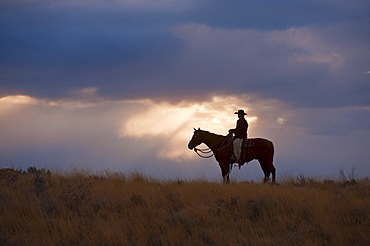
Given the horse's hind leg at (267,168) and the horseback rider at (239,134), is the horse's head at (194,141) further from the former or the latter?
the horse's hind leg at (267,168)

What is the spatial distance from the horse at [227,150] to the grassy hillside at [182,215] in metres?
4.04

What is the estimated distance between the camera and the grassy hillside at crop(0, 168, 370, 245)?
9352mm

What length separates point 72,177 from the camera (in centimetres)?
1673

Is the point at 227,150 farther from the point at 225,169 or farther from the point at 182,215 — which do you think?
the point at 182,215

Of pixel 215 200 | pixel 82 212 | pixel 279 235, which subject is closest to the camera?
pixel 279 235

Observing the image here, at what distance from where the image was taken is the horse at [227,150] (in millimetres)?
17875

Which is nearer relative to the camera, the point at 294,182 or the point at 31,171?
the point at 294,182

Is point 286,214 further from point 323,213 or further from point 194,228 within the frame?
point 194,228

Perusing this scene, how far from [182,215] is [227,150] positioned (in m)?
8.16

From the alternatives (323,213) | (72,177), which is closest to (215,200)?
(323,213)

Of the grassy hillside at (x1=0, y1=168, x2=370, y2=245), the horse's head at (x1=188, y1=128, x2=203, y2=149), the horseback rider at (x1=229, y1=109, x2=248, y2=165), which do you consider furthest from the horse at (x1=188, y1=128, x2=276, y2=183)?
the grassy hillside at (x1=0, y1=168, x2=370, y2=245)

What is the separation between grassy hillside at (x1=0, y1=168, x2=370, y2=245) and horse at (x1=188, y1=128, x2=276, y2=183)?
13.3 ft

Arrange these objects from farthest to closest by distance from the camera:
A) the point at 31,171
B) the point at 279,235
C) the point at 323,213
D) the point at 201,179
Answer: the point at 31,171 → the point at 201,179 → the point at 323,213 → the point at 279,235

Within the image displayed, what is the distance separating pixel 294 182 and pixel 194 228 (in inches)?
304
